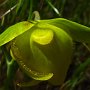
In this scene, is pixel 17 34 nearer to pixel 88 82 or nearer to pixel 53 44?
pixel 53 44

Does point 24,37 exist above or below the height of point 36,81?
above

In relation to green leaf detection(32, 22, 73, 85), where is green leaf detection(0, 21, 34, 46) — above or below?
above

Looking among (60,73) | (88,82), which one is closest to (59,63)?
(60,73)

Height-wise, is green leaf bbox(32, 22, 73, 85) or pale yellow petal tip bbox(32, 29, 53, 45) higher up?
pale yellow petal tip bbox(32, 29, 53, 45)

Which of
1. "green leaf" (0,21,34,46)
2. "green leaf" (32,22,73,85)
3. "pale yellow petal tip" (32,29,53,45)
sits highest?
"green leaf" (0,21,34,46)

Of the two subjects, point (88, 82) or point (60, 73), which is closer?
point (60, 73)

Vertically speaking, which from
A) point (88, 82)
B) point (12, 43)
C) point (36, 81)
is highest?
point (12, 43)
